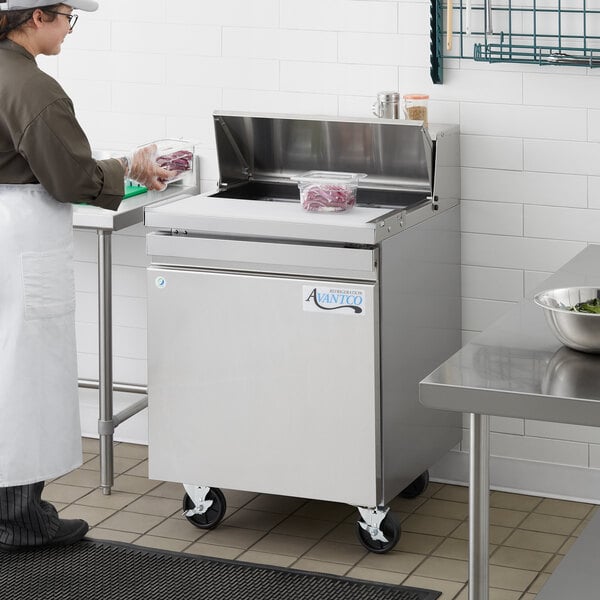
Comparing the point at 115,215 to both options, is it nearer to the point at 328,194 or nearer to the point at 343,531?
the point at 328,194

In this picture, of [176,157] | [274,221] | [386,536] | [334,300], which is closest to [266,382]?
[334,300]

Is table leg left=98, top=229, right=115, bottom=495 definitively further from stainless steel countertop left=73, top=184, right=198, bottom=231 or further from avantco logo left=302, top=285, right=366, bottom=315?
avantco logo left=302, top=285, right=366, bottom=315

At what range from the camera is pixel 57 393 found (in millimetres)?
3727

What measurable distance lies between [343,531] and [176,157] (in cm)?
132

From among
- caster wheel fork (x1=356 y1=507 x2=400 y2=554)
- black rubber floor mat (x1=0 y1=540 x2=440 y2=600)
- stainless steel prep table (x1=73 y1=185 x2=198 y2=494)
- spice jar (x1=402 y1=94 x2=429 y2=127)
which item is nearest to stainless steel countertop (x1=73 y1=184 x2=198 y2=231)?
stainless steel prep table (x1=73 y1=185 x2=198 y2=494)

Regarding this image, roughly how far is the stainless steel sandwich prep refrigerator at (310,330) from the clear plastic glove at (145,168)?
89 millimetres

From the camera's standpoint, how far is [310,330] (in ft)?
12.1

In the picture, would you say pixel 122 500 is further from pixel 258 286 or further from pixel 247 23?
pixel 247 23

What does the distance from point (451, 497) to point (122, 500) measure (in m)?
1.06

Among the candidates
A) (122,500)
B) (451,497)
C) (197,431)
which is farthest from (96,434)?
(451,497)

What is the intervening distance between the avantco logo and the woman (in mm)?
610

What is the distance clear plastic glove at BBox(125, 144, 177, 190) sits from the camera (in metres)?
3.86

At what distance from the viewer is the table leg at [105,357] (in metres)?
4.16

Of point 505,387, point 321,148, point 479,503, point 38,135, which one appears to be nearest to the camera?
point 505,387
